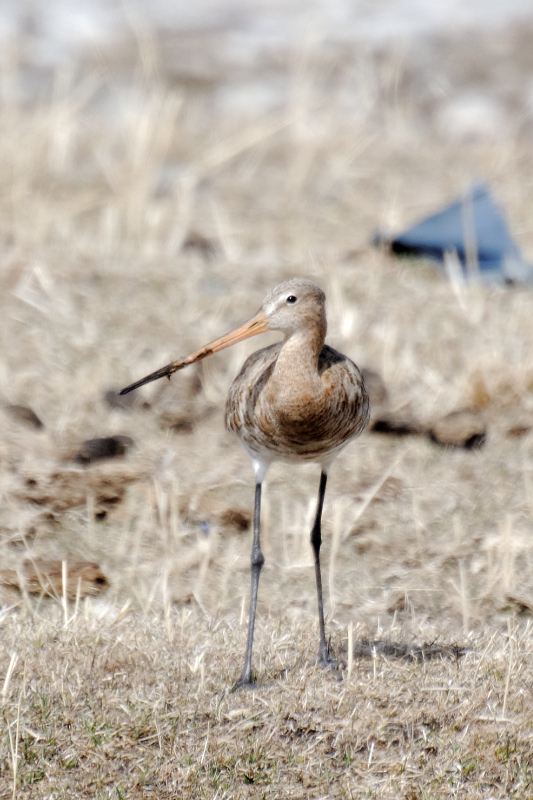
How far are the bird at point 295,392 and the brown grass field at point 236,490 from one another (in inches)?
12.4

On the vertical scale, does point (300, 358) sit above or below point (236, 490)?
above

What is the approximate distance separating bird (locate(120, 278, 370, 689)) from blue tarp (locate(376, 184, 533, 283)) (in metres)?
3.99

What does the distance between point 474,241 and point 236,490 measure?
3156 millimetres

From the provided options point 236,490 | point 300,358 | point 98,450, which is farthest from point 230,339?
point 98,450

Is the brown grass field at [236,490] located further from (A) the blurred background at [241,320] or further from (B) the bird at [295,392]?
(B) the bird at [295,392]

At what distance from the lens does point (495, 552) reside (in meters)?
4.87

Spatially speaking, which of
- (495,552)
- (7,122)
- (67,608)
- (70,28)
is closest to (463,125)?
(7,122)

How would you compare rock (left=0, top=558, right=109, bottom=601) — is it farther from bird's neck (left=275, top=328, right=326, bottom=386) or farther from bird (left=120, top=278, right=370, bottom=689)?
bird's neck (left=275, top=328, right=326, bottom=386)

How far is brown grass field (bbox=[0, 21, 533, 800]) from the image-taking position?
341 centimetres

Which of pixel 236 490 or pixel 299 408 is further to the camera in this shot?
pixel 236 490

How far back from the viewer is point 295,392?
12.2 feet

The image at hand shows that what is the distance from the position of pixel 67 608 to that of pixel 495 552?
6.38 feet

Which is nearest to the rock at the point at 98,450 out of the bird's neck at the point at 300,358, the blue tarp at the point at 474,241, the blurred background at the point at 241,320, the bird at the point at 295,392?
the blurred background at the point at 241,320

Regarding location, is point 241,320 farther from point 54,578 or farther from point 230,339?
point 230,339
